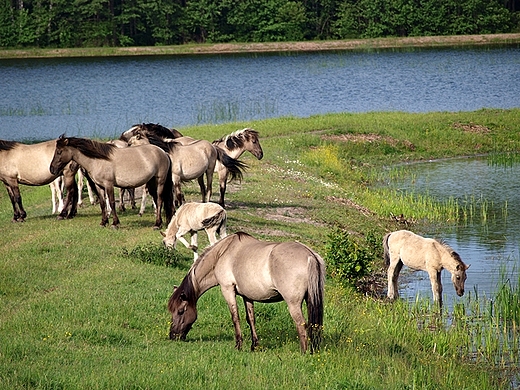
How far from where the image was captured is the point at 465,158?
103 feet

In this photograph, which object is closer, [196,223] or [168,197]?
[196,223]

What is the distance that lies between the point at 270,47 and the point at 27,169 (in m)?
66.8

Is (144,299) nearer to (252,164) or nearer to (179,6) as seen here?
(252,164)

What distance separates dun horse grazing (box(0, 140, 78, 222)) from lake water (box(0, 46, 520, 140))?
18162mm

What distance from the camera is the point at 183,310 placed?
10391 mm

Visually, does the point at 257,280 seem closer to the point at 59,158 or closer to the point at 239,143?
the point at 59,158

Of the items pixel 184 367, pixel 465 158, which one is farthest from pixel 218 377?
pixel 465 158

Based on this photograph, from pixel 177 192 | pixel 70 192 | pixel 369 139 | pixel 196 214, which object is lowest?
pixel 369 139

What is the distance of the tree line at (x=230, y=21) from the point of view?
83875 millimetres

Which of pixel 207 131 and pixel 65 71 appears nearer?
pixel 207 131

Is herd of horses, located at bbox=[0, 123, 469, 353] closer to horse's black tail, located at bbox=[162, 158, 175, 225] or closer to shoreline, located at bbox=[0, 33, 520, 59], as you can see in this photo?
horse's black tail, located at bbox=[162, 158, 175, 225]

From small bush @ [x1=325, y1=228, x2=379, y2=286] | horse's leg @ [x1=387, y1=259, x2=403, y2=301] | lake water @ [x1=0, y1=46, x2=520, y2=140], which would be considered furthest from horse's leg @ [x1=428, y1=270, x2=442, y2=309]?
lake water @ [x1=0, y1=46, x2=520, y2=140]

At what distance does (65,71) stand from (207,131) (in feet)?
121

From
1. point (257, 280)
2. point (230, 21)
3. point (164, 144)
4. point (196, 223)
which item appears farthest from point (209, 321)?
point (230, 21)
